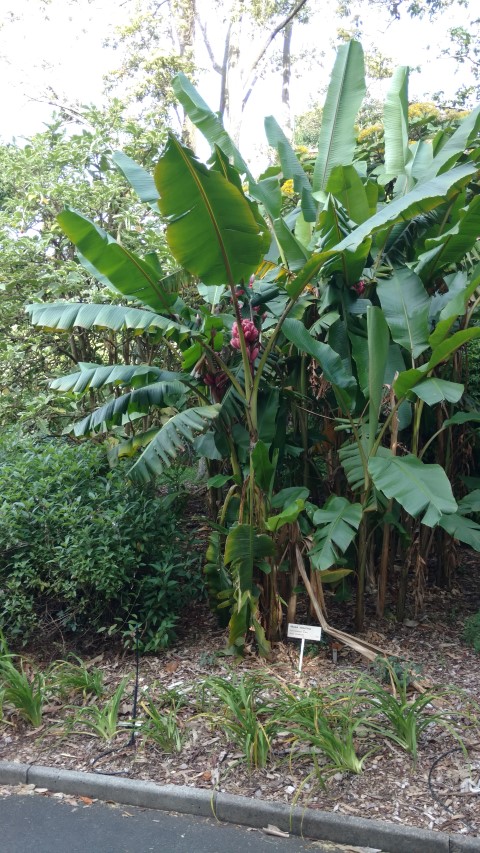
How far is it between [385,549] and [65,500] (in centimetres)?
269

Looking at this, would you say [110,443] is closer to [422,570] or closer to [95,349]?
[95,349]

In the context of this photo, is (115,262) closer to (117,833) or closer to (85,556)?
(85,556)

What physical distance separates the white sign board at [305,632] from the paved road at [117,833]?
1.46 meters

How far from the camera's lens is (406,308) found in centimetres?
561

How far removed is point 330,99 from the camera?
6.24 meters

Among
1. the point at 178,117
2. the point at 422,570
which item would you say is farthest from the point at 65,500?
the point at 178,117

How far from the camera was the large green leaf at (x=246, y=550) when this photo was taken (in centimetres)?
549

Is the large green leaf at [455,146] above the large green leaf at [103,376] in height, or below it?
above

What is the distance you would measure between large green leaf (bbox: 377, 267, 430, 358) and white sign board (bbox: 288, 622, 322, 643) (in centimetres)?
210

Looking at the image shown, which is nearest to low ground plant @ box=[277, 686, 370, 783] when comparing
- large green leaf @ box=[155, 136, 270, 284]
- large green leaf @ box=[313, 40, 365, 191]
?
large green leaf @ box=[155, 136, 270, 284]

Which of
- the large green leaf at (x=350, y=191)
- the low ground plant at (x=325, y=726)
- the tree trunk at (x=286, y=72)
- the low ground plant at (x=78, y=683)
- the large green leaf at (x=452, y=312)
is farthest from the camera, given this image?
the tree trunk at (x=286, y=72)

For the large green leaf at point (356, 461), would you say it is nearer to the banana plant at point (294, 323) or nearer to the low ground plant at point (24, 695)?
the banana plant at point (294, 323)

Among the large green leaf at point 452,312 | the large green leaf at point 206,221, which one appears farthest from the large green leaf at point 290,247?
the large green leaf at point 452,312

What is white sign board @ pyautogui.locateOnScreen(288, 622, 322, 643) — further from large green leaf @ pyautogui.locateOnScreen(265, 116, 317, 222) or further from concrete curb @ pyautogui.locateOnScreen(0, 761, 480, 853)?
large green leaf @ pyautogui.locateOnScreen(265, 116, 317, 222)
